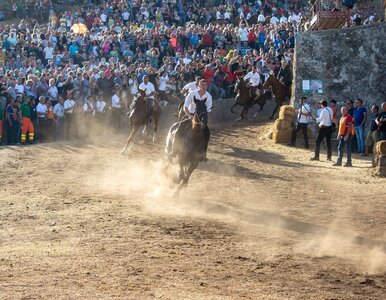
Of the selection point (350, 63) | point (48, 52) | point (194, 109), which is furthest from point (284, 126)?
point (48, 52)

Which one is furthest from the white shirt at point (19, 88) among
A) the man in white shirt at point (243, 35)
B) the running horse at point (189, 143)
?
the man in white shirt at point (243, 35)

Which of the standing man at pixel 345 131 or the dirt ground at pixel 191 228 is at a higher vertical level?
the standing man at pixel 345 131

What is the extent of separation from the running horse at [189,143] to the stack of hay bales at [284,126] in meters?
9.53

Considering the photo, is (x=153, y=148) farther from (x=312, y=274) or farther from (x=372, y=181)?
(x=312, y=274)

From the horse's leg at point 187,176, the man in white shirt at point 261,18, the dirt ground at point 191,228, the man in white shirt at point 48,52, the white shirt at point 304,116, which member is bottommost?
the dirt ground at point 191,228

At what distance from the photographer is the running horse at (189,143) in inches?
695

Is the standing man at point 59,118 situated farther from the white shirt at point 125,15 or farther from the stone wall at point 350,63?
the white shirt at point 125,15

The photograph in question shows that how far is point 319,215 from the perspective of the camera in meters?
16.8

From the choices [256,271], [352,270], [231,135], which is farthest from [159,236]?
[231,135]

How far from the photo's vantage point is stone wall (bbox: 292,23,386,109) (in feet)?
91.8

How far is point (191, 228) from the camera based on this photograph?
15.2m

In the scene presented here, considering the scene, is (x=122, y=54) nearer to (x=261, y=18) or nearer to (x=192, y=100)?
(x=261, y=18)

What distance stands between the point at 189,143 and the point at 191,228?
3335 millimetres

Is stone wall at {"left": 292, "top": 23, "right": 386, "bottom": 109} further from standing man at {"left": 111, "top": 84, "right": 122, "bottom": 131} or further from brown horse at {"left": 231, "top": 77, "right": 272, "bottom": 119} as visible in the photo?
standing man at {"left": 111, "top": 84, "right": 122, "bottom": 131}
